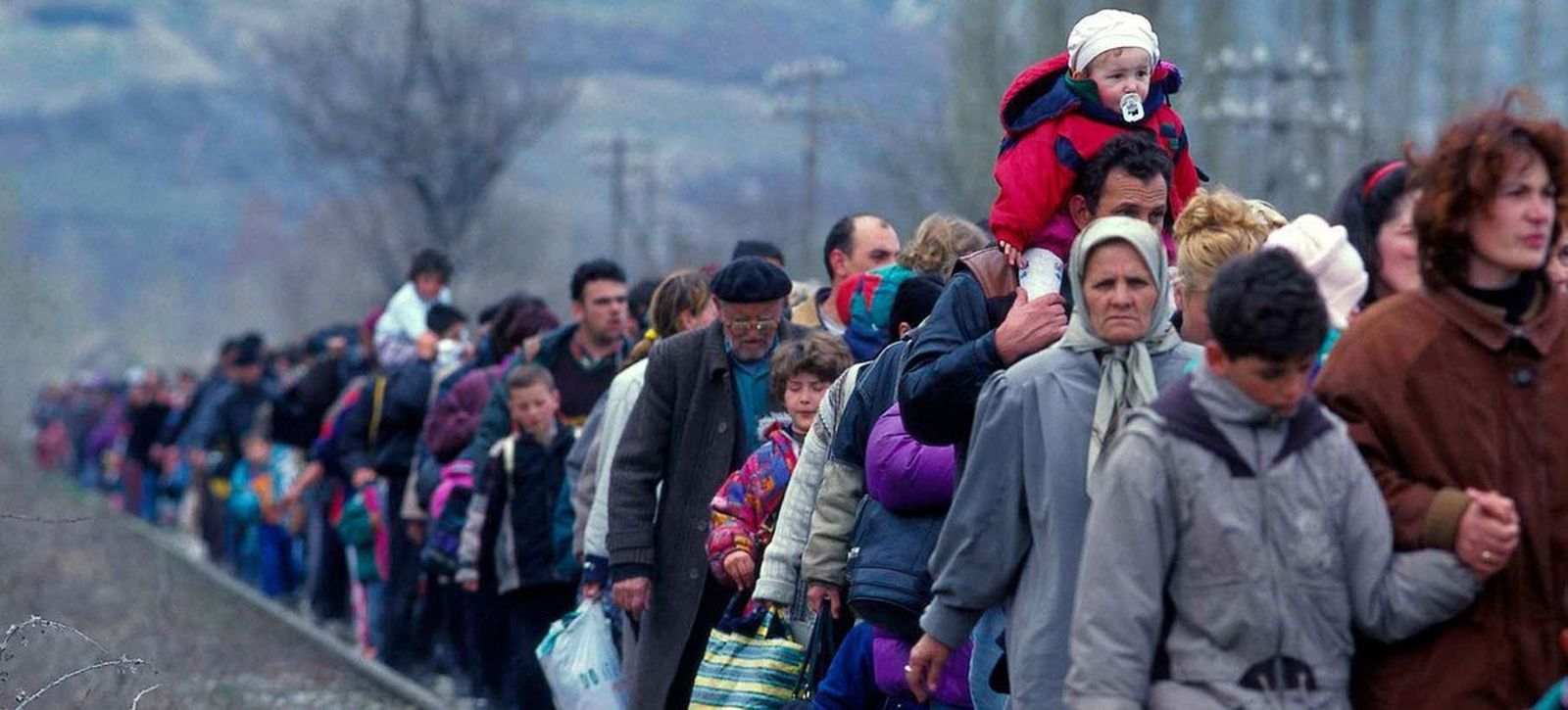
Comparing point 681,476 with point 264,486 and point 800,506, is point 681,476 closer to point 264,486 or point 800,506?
point 800,506

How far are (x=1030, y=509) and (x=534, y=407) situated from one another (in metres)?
5.67

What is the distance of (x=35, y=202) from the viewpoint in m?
168

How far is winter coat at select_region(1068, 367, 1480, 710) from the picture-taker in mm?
4871

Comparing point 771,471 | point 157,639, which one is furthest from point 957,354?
point 157,639

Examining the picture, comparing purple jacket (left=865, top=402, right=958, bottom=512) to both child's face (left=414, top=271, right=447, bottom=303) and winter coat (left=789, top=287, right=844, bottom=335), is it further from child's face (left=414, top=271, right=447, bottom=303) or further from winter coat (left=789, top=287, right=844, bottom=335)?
child's face (left=414, top=271, right=447, bottom=303)

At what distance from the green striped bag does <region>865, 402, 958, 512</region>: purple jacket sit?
40.9 inches

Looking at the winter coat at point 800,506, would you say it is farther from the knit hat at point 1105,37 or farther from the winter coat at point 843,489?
the knit hat at point 1105,37

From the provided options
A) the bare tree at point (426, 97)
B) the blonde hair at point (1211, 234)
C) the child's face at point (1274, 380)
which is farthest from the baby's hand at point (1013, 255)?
the bare tree at point (426, 97)

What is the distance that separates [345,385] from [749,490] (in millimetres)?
10619

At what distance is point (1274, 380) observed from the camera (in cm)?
485

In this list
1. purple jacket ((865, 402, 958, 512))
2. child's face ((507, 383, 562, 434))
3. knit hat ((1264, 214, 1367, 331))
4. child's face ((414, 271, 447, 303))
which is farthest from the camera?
child's face ((414, 271, 447, 303))

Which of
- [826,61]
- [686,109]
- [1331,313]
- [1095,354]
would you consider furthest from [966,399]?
[686,109]

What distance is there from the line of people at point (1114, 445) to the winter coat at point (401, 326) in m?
4.98

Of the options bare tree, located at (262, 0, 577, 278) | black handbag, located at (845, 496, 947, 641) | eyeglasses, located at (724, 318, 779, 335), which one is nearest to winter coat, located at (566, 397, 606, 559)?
eyeglasses, located at (724, 318, 779, 335)
